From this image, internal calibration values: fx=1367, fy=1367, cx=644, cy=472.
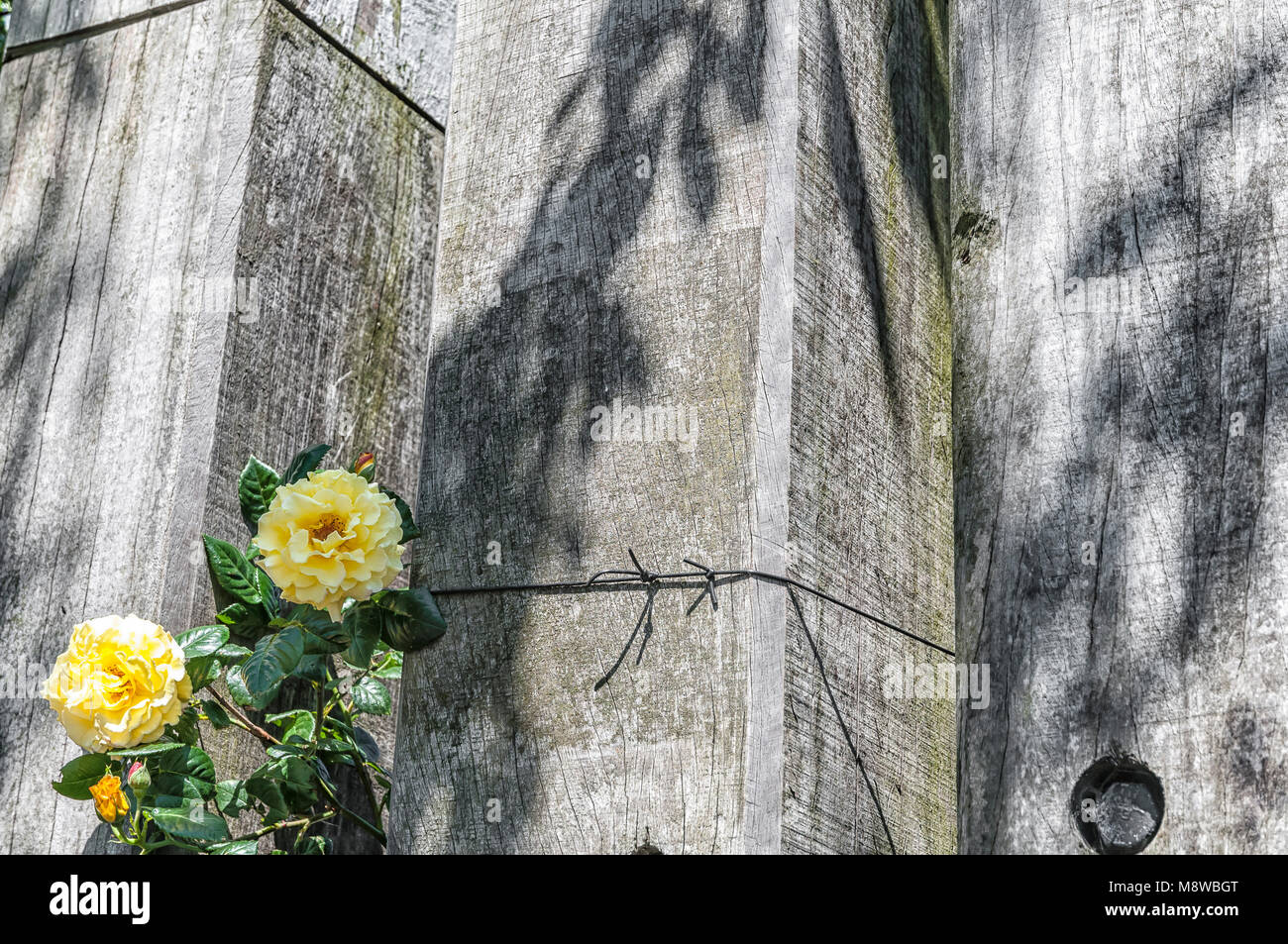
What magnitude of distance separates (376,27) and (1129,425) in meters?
1.82

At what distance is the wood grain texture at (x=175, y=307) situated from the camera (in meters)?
2.44

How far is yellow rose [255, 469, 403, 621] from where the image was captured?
6.69 feet

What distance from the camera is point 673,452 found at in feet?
6.35

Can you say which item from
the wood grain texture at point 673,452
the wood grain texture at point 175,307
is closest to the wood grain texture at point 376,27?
the wood grain texture at point 175,307

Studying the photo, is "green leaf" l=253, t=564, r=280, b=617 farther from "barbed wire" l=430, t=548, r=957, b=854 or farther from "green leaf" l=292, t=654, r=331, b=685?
"barbed wire" l=430, t=548, r=957, b=854

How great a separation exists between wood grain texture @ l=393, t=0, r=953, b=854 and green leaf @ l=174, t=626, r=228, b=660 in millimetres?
342

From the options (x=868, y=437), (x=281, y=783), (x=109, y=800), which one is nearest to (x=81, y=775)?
(x=109, y=800)

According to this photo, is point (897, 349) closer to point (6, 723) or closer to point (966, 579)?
point (966, 579)

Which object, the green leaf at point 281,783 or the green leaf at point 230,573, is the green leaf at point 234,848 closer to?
the green leaf at point 281,783

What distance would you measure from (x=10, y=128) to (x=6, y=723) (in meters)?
1.28

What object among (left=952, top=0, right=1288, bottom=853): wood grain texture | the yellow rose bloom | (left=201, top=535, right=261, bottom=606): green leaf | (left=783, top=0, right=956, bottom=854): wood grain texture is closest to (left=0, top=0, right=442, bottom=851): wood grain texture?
(left=201, top=535, right=261, bottom=606): green leaf

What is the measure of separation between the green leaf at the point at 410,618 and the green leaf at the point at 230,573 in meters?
0.29

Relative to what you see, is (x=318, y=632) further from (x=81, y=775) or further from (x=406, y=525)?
(x=81, y=775)

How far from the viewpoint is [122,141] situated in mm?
2723
